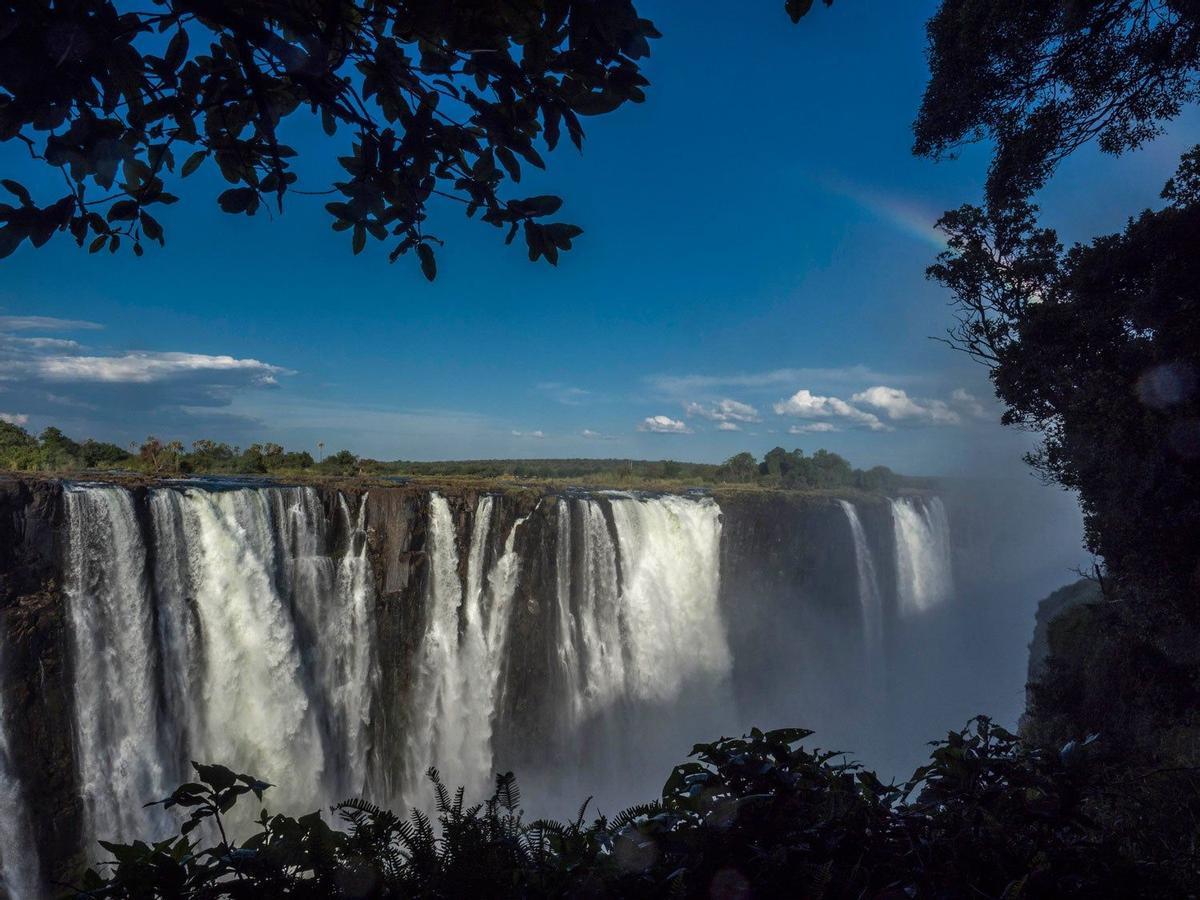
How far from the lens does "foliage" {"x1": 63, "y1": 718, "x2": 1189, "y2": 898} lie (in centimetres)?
125

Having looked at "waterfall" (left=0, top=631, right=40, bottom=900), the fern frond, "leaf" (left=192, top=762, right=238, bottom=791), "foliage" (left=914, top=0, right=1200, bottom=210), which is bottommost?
"waterfall" (left=0, top=631, right=40, bottom=900)

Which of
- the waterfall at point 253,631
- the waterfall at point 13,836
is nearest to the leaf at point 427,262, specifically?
the waterfall at point 253,631

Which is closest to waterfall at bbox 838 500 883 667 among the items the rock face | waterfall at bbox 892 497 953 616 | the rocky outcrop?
the rock face

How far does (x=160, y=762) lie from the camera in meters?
12.1

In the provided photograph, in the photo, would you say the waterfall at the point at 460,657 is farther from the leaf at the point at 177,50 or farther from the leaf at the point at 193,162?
the leaf at the point at 177,50

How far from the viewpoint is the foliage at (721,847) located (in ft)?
4.11

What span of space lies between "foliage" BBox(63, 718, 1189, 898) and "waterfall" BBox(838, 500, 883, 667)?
82.9 ft

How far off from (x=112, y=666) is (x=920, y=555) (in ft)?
95.8

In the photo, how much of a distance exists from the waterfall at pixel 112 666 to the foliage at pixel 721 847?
11959mm

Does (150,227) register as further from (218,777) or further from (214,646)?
(214,646)

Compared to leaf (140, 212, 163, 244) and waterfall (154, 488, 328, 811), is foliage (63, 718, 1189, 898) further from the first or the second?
waterfall (154, 488, 328, 811)

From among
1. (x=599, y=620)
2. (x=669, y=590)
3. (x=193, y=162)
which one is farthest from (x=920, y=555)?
(x=193, y=162)

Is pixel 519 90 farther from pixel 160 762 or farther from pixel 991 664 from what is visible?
pixel 991 664

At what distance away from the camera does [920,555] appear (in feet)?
99.8
